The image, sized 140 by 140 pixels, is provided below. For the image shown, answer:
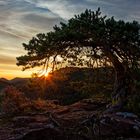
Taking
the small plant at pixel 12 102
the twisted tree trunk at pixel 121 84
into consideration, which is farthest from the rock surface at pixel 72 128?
the twisted tree trunk at pixel 121 84

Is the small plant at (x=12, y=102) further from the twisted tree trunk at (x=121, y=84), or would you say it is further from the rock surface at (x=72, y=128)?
the twisted tree trunk at (x=121, y=84)

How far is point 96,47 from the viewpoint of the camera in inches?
980

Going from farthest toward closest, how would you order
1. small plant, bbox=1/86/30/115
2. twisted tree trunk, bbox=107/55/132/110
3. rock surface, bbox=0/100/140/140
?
small plant, bbox=1/86/30/115 → twisted tree trunk, bbox=107/55/132/110 → rock surface, bbox=0/100/140/140

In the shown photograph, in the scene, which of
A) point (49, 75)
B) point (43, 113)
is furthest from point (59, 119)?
point (49, 75)

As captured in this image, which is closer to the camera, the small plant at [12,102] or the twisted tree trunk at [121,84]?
the twisted tree trunk at [121,84]

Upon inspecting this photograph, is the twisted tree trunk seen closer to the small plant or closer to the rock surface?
the rock surface

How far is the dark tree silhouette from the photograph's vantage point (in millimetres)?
21078

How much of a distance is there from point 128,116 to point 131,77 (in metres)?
4.66

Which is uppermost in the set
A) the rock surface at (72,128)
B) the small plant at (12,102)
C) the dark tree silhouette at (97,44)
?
the dark tree silhouette at (97,44)

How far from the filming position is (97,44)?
24.0 metres

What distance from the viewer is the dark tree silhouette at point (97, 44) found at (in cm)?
2108

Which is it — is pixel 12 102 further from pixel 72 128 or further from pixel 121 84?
pixel 121 84

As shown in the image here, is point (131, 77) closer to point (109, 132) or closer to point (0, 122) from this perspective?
point (109, 132)

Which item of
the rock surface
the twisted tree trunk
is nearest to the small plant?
the rock surface
